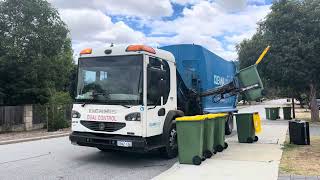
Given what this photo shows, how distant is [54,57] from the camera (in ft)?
85.7

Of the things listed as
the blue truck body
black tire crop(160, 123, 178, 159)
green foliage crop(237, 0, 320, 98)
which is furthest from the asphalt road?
green foliage crop(237, 0, 320, 98)

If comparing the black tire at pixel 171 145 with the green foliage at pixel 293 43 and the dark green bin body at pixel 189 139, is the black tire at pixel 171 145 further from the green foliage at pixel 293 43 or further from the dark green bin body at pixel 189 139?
the green foliage at pixel 293 43

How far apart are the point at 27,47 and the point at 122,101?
16542mm

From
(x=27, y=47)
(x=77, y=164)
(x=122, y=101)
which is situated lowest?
(x=77, y=164)

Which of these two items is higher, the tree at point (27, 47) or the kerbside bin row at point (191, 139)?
the tree at point (27, 47)

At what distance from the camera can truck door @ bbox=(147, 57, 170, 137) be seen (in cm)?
973

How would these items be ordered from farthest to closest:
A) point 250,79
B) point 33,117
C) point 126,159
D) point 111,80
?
point 33,117
point 250,79
point 126,159
point 111,80

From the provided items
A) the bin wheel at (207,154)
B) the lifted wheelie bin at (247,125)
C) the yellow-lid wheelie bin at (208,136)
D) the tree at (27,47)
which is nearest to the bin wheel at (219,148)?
the yellow-lid wheelie bin at (208,136)

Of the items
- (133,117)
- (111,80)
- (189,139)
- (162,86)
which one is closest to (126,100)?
(133,117)

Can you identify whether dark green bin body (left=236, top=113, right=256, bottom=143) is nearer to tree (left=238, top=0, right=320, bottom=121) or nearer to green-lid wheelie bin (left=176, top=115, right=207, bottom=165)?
green-lid wheelie bin (left=176, top=115, right=207, bottom=165)

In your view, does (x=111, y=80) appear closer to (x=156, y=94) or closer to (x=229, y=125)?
(x=156, y=94)

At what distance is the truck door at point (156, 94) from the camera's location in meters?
9.73

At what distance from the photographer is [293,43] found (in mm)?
24219

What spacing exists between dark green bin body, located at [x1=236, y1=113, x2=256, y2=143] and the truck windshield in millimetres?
5891
